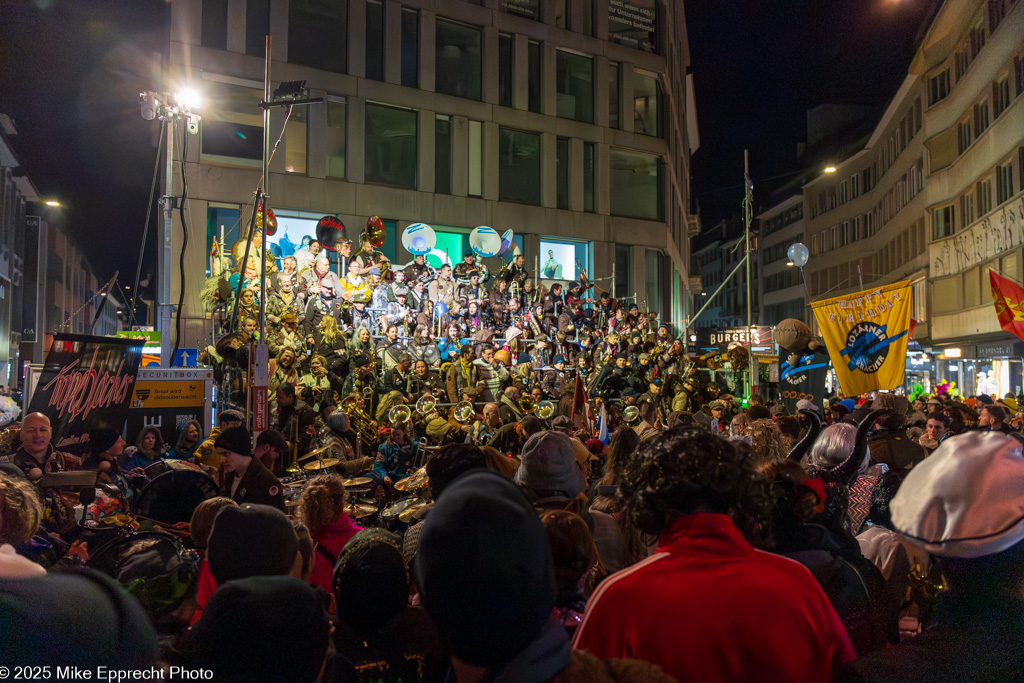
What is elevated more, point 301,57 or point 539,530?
point 301,57

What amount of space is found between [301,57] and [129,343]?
21824 mm

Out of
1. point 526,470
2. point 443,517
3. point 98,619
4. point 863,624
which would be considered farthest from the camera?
point 526,470

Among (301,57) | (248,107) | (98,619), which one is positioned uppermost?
(301,57)

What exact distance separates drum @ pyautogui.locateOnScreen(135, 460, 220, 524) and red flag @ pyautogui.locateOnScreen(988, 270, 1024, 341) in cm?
1286

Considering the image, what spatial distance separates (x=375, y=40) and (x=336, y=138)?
14.3 ft

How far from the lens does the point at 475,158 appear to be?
101 ft

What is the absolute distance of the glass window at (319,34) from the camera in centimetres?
2697

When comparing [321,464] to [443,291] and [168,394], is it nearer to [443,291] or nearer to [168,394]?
[168,394]

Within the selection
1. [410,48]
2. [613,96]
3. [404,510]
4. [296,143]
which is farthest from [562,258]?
[404,510]

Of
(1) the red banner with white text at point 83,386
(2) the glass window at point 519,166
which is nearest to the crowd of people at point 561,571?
(1) the red banner with white text at point 83,386

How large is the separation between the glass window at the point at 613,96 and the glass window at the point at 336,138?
1257 cm

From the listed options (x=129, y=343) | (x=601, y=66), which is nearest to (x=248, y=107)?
(x=601, y=66)

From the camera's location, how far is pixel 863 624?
287 centimetres

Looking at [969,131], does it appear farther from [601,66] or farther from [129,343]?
[129,343]
